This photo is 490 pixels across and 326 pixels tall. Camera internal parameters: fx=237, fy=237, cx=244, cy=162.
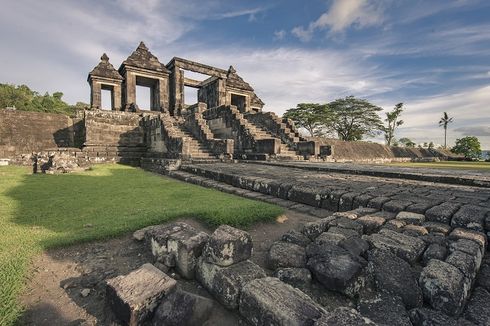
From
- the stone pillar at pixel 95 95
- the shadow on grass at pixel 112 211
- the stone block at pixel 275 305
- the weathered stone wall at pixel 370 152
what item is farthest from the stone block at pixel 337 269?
the stone pillar at pixel 95 95

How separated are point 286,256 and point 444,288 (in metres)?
1.07

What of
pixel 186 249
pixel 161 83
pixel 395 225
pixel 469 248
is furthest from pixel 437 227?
pixel 161 83

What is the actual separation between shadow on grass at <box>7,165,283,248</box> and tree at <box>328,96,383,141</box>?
123ft

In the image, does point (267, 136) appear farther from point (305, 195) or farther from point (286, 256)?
point (286, 256)

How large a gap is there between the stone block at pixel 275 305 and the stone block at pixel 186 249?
61cm

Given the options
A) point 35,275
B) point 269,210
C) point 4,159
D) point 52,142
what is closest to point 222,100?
point 52,142

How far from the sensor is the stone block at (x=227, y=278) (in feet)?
5.46

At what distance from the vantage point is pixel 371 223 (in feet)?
8.66

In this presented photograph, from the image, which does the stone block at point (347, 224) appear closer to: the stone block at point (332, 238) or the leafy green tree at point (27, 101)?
the stone block at point (332, 238)

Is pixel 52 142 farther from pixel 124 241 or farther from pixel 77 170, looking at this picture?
pixel 124 241

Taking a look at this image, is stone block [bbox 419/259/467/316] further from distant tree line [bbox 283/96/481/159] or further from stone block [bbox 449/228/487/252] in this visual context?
distant tree line [bbox 283/96/481/159]

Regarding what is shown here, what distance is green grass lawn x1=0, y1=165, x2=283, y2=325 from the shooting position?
2.05m

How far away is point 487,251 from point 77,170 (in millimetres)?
10676

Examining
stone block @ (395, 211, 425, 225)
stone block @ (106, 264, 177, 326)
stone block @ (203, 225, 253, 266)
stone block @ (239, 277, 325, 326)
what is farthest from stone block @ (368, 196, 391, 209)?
stone block @ (106, 264, 177, 326)
